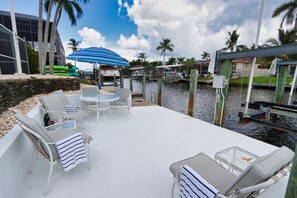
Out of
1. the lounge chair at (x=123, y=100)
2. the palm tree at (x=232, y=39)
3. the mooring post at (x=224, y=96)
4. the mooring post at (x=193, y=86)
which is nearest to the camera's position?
the mooring post at (x=224, y=96)

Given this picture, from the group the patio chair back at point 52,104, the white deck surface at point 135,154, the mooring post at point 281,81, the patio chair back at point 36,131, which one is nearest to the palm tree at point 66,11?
the white deck surface at point 135,154

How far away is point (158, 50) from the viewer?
41.6 m

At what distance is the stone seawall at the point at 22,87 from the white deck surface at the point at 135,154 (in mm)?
1498

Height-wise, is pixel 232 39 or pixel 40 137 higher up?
pixel 232 39

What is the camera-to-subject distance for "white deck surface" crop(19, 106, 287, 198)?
6.00 feet

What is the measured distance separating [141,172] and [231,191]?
1.35 meters

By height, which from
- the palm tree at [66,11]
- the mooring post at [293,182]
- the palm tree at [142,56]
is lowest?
the mooring post at [293,182]

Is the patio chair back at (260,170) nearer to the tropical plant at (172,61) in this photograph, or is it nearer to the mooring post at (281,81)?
the mooring post at (281,81)

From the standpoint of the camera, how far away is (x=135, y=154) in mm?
2633

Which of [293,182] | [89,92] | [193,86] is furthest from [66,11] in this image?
[293,182]

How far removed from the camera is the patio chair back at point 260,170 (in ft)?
3.14

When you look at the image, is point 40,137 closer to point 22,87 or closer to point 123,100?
point 22,87

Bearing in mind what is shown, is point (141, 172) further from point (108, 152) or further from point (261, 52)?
point (261, 52)

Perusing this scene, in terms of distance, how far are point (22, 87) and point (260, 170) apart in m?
4.57
